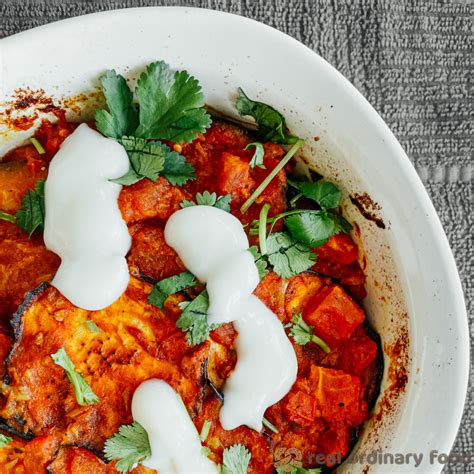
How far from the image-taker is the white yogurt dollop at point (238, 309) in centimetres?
226

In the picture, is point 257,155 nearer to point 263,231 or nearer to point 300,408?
point 263,231

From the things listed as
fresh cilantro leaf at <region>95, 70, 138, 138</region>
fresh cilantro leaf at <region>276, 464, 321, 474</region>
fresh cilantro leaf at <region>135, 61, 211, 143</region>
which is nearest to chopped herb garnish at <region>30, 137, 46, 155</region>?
fresh cilantro leaf at <region>95, 70, 138, 138</region>

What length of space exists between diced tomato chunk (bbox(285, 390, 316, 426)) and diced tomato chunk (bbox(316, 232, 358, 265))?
467mm

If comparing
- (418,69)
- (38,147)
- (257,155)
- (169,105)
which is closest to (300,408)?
(257,155)

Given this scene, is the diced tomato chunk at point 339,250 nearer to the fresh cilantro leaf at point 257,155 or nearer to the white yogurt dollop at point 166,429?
the fresh cilantro leaf at point 257,155

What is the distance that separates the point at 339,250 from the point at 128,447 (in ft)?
3.11

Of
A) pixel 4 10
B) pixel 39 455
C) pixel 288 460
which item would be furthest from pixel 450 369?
pixel 4 10

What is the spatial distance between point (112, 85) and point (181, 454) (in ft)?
3.82

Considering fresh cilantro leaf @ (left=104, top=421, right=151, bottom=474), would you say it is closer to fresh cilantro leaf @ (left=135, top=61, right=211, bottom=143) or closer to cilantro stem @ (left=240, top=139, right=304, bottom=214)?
cilantro stem @ (left=240, top=139, right=304, bottom=214)

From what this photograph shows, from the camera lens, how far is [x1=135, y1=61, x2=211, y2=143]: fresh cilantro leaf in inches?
88.4

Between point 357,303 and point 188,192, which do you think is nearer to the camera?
point 188,192

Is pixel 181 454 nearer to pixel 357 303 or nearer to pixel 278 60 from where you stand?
pixel 357 303

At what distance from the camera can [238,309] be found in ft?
7.50

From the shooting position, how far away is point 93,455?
226cm
